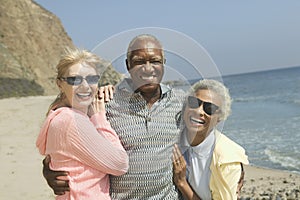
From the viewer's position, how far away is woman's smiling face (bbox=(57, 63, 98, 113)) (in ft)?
8.41

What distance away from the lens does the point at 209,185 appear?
9.36ft

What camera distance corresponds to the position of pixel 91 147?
245cm

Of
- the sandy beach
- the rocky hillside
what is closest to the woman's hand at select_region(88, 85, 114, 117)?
the sandy beach

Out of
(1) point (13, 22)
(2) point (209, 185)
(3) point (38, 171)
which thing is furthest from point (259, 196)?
(1) point (13, 22)

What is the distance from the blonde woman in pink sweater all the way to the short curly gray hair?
1.94 feet

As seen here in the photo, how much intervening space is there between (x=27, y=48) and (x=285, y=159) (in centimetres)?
2999

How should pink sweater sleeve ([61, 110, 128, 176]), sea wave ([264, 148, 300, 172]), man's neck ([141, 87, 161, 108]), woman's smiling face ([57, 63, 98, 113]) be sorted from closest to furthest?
pink sweater sleeve ([61, 110, 128, 176]) → woman's smiling face ([57, 63, 98, 113]) → man's neck ([141, 87, 161, 108]) → sea wave ([264, 148, 300, 172])

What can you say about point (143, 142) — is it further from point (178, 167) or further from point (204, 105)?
point (204, 105)

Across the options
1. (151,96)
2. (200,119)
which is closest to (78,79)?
(151,96)

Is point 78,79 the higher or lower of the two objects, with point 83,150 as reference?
higher

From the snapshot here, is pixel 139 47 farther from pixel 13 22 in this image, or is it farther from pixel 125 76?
pixel 13 22

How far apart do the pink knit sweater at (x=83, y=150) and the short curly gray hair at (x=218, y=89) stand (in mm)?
619

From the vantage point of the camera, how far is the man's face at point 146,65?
2.66 m

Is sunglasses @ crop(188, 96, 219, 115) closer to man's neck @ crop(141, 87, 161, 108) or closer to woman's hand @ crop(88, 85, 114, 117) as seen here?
man's neck @ crop(141, 87, 161, 108)
